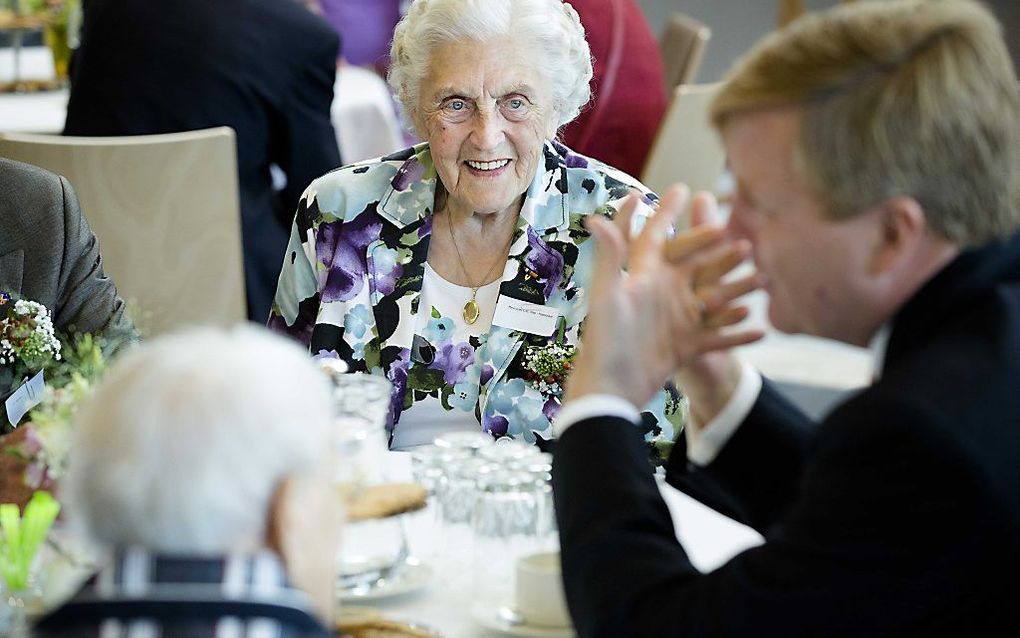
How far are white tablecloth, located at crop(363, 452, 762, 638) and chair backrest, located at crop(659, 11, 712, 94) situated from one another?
378cm

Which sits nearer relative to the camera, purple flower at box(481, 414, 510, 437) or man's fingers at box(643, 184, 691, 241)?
man's fingers at box(643, 184, 691, 241)

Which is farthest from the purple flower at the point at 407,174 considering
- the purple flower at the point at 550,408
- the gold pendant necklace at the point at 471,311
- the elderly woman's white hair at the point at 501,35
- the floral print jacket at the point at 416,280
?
the purple flower at the point at 550,408

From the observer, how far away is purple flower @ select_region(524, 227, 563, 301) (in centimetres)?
262

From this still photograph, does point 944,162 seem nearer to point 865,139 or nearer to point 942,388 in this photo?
point 865,139

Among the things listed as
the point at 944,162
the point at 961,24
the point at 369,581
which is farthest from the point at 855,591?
the point at 369,581

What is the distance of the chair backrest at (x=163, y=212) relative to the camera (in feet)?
11.5

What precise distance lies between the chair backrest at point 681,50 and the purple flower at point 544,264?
121 inches

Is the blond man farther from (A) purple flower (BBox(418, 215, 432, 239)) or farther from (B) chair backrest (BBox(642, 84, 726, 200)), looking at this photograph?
(B) chair backrest (BBox(642, 84, 726, 200))

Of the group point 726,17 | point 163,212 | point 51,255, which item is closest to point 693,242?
point 51,255

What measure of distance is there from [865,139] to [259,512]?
2.09 ft

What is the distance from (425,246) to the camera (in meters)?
2.69

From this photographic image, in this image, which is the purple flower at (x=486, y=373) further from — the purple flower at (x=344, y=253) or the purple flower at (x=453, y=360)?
the purple flower at (x=344, y=253)

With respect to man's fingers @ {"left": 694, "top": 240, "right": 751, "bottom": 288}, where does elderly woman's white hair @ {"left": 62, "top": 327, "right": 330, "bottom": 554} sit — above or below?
below

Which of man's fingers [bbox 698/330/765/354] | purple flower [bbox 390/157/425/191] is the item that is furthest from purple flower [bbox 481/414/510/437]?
man's fingers [bbox 698/330/765/354]
